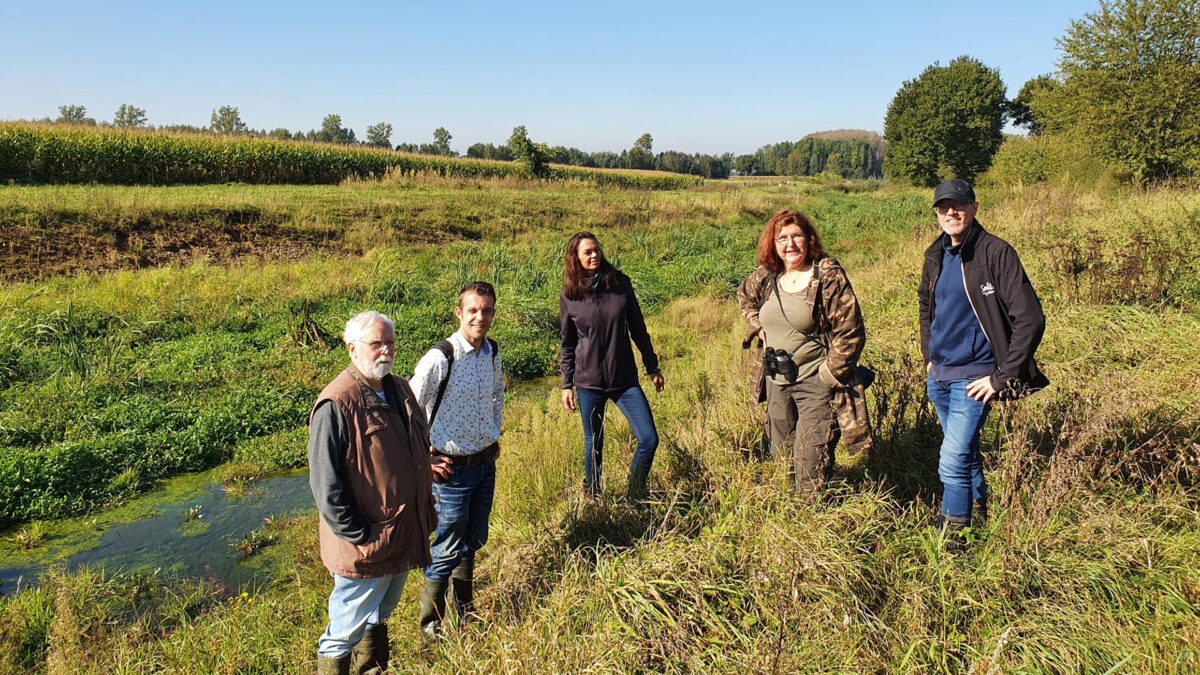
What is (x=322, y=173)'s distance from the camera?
91.2ft

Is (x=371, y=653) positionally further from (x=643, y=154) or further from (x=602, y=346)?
(x=643, y=154)

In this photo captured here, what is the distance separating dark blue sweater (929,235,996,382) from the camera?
3266 mm

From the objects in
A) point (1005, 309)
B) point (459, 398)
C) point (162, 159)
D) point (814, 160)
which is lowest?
point (459, 398)

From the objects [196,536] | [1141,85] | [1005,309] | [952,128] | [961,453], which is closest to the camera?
[1005,309]

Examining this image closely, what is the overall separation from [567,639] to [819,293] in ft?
6.97

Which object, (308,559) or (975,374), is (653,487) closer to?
(975,374)

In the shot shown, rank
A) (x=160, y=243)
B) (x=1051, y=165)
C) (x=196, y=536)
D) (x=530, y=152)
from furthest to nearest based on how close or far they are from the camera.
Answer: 1. (x=530, y=152)
2. (x=1051, y=165)
3. (x=160, y=243)
4. (x=196, y=536)

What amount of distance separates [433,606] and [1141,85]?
19774mm

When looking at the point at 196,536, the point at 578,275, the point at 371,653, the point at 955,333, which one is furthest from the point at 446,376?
the point at 196,536

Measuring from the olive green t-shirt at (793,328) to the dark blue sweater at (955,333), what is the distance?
59 centimetres

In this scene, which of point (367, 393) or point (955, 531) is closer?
point (367, 393)

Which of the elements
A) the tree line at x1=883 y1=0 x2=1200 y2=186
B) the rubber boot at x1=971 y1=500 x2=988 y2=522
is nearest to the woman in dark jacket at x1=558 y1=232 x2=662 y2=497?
the rubber boot at x1=971 y1=500 x2=988 y2=522

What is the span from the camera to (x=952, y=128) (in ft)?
161

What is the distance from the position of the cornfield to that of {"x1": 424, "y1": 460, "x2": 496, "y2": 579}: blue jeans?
22907 millimetres
